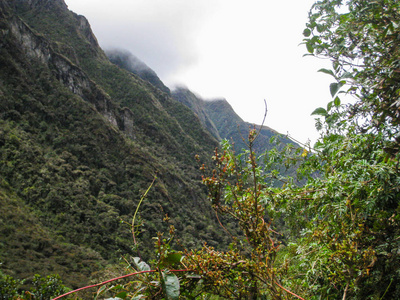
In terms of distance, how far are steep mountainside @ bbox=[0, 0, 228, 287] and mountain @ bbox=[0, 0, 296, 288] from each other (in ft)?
0.61

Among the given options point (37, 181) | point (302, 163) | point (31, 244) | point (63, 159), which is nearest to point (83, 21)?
point (63, 159)

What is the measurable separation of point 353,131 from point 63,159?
169 ft

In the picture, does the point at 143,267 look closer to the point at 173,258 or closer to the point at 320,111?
the point at 173,258

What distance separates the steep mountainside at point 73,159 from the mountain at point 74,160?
186 mm

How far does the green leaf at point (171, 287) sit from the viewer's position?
2.25 ft

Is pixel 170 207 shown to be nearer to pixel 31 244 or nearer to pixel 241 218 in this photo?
pixel 31 244

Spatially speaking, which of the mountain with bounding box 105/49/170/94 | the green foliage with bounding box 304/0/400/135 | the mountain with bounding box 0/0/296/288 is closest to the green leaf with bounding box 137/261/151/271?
the green foliage with bounding box 304/0/400/135

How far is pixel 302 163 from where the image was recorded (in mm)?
2363

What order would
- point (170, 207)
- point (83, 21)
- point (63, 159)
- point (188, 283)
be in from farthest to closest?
point (83, 21) → point (170, 207) → point (63, 159) → point (188, 283)

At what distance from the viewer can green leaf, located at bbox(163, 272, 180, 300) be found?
69cm

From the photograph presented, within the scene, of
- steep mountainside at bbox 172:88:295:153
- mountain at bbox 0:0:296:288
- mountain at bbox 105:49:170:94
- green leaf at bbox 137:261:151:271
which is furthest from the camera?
steep mountainside at bbox 172:88:295:153

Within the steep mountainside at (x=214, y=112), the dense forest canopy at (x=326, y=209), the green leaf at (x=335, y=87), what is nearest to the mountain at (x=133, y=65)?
the steep mountainside at (x=214, y=112)

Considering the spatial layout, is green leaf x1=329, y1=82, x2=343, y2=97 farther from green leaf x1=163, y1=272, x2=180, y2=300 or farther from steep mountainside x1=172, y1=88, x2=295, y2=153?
steep mountainside x1=172, y1=88, x2=295, y2=153

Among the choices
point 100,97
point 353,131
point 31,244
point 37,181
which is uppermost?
point 100,97
